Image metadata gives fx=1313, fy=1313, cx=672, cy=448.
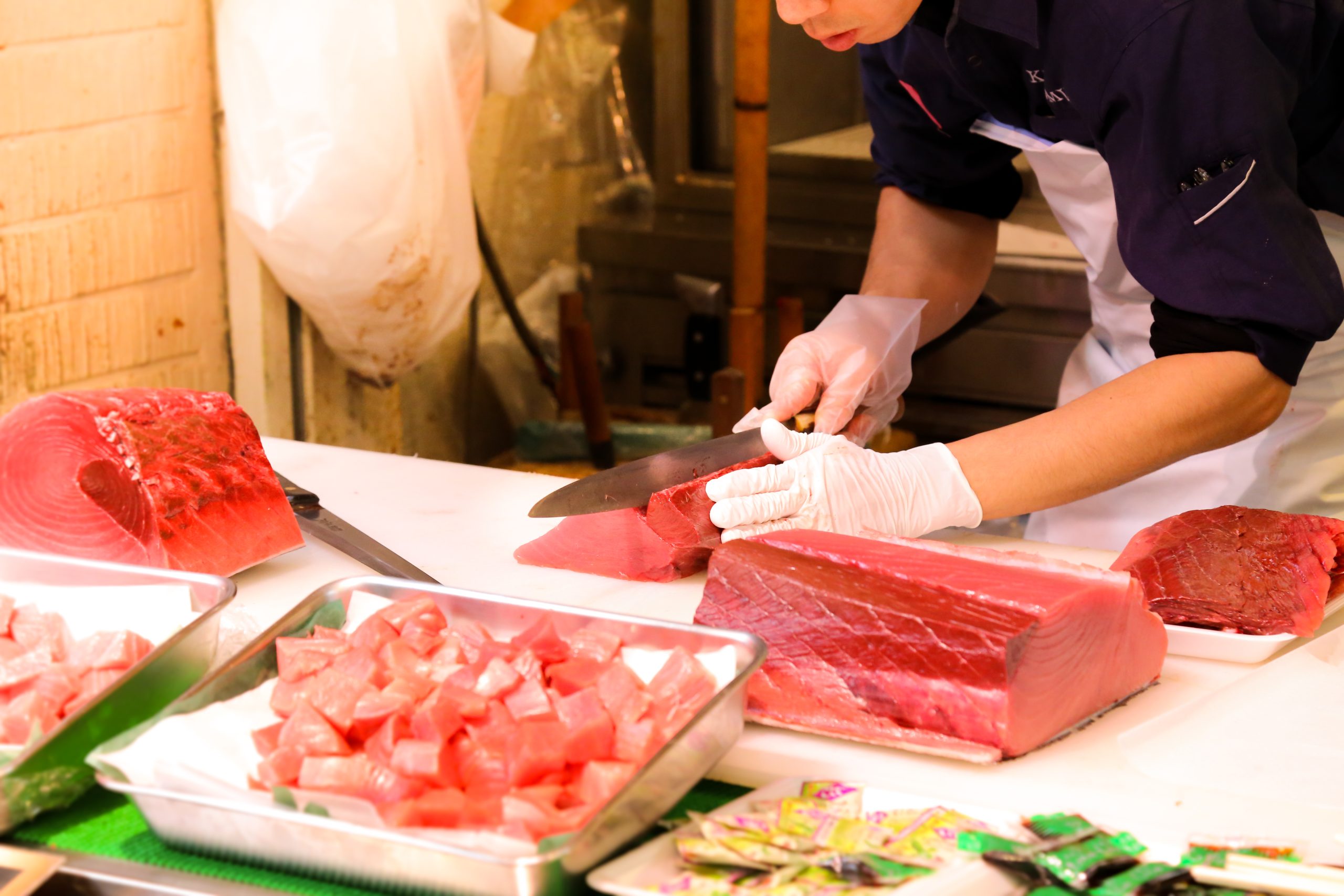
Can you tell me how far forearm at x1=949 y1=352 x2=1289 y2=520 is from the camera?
1771 mm

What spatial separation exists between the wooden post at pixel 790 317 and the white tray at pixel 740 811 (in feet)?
8.43

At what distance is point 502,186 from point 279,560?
2.46 meters

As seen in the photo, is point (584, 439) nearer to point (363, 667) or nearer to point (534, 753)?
point (363, 667)

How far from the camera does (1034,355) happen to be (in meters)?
3.81

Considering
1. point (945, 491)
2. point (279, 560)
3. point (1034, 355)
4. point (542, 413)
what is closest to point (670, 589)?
point (945, 491)

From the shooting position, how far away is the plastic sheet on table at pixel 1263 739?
122 cm

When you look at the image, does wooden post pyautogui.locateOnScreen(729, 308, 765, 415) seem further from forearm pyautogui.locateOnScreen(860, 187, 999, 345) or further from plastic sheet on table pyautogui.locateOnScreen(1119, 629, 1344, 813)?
plastic sheet on table pyautogui.locateOnScreen(1119, 629, 1344, 813)

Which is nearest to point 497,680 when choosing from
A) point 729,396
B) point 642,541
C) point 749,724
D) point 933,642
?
point 749,724

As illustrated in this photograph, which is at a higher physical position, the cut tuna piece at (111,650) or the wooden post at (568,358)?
the cut tuna piece at (111,650)

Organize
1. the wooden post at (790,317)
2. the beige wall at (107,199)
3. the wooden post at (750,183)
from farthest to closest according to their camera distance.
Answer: the wooden post at (790,317) → the wooden post at (750,183) → the beige wall at (107,199)

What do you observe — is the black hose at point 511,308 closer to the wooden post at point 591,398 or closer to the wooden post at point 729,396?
the wooden post at point 591,398

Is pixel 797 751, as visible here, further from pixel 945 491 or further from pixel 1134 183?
pixel 1134 183

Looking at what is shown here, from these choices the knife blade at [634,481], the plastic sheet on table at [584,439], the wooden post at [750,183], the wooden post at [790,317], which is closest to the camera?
the knife blade at [634,481]

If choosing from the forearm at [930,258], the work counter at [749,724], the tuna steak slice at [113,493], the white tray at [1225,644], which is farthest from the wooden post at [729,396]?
the white tray at [1225,644]
